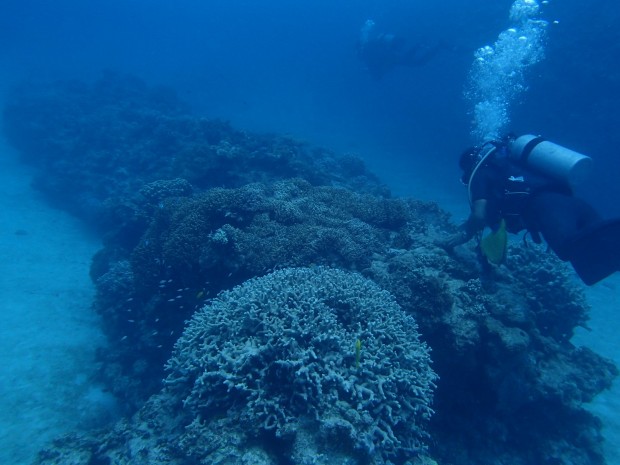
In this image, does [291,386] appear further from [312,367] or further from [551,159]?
[551,159]

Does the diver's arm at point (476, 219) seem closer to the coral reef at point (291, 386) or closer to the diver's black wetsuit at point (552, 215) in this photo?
the diver's black wetsuit at point (552, 215)

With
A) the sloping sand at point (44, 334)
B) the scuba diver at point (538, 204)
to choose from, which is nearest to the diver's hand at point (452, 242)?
the scuba diver at point (538, 204)

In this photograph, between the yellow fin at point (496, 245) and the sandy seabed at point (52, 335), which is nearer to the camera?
the yellow fin at point (496, 245)

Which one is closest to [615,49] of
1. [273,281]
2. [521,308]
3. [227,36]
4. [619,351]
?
[619,351]

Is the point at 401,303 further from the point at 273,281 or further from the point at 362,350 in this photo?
the point at 273,281

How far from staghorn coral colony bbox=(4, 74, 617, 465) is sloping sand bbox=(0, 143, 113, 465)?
772 mm

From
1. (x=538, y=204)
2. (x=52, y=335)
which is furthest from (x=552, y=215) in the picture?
(x=52, y=335)

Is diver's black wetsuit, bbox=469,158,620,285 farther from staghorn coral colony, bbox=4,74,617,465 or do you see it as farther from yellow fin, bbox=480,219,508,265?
staghorn coral colony, bbox=4,74,617,465

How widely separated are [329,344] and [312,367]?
421 mm

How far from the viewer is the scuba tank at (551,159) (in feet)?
20.9

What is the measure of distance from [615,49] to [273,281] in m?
31.8

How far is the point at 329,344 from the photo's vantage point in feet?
14.5

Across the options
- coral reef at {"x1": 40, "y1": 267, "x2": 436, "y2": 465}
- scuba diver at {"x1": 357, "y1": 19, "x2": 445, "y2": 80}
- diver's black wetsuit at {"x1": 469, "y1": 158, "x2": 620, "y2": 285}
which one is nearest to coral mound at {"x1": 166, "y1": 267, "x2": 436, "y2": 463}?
coral reef at {"x1": 40, "y1": 267, "x2": 436, "y2": 465}

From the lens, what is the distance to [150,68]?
75.3 metres
